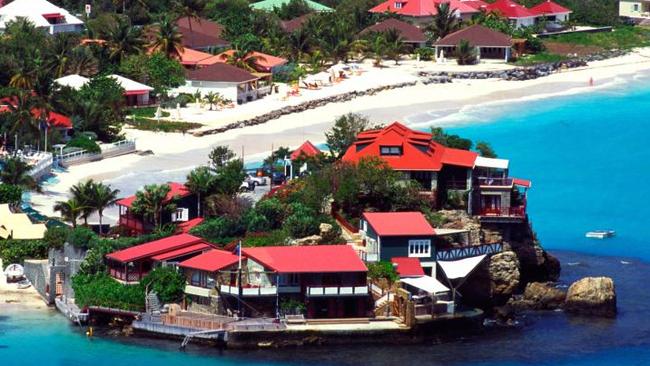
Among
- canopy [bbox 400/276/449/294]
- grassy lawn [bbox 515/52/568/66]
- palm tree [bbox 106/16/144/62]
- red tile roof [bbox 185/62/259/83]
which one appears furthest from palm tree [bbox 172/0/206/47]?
canopy [bbox 400/276/449/294]

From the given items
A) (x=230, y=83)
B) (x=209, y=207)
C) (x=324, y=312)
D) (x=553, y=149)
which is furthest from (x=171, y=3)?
(x=324, y=312)

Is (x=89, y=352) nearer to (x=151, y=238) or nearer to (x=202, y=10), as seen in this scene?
(x=151, y=238)

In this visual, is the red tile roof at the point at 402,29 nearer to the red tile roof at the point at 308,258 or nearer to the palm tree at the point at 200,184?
the palm tree at the point at 200,184

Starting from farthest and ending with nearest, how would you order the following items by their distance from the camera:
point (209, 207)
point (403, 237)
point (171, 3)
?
1. point (171, 3)
2. point (209, 207)
3. point (403, 237)

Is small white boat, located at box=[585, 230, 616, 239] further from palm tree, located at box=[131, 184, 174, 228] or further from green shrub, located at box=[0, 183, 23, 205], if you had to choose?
green shrub, located at box=[0, 183, 23, 205]

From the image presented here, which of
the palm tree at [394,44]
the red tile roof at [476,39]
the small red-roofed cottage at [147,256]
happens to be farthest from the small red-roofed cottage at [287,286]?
the red tile roof at [476,39]

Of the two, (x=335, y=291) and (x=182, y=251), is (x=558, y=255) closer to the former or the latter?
(x=335, y=291)
